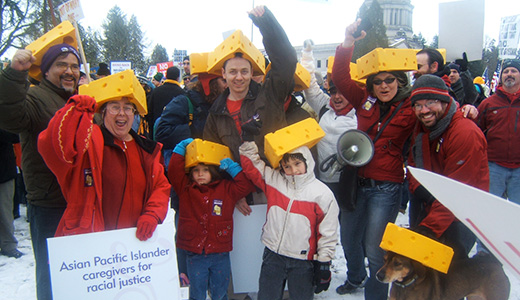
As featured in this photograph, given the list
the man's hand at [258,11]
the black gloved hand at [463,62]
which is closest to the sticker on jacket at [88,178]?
the man's hand at [258,11]

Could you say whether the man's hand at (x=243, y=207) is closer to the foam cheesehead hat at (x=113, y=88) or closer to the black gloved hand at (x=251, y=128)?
the black gloved hand at (x=251, y=128)

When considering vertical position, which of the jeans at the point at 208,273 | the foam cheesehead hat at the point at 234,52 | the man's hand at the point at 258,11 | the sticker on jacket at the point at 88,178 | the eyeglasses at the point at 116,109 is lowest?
the jeans at the point at 208,273

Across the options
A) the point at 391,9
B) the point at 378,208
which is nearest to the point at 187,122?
the point at 378,208

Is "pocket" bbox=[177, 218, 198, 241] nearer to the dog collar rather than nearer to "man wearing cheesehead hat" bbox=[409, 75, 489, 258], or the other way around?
the dog collar

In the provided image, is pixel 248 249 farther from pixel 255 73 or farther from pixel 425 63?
pixel 425 63

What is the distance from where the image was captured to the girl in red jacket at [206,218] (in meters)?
3.09

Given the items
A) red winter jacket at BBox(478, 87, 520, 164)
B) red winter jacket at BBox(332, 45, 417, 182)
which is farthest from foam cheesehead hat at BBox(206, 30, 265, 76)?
red winter jacket at BBox(478, 87, 520, 164)

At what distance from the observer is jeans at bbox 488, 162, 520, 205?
443 centimetres

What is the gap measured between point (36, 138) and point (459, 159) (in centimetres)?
284

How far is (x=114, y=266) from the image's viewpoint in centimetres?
225

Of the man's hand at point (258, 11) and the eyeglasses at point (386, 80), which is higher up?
the man's hand at point (258, 11)

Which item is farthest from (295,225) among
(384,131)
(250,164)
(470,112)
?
(470,112)

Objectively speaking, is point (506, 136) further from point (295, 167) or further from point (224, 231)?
point (224, 231)

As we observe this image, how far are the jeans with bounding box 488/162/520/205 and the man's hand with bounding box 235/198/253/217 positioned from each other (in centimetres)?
321
